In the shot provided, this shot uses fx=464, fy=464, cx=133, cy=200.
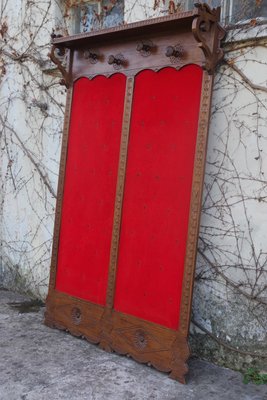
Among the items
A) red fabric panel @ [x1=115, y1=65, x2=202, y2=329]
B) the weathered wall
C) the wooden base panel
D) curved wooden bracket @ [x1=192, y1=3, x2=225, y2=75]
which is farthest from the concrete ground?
curved wooden bracket @ [x1=192, y1=3, x2=225, y2=75]

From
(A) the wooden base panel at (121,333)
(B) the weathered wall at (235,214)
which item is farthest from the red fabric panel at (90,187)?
(B) the weathered wall at (235,214)

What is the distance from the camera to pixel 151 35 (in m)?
3.71

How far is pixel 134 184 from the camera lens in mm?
3793

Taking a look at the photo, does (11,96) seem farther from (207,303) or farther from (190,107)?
(207,303)

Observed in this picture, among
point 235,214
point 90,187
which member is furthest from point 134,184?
point 235,214

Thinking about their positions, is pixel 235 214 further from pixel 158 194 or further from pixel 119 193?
pixel 119 193

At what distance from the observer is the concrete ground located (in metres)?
3.16

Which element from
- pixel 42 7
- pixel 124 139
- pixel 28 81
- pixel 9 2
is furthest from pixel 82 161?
pixel 9 2

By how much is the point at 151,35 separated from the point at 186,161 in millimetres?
1086

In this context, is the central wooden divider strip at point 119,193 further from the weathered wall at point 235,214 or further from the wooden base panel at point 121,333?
the weathered wall at point 235,214

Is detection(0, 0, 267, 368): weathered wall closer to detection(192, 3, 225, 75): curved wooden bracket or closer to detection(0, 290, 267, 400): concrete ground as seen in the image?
detection(192, 3, 225, 75): curved wooden bracket

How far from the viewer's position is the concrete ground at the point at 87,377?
3.16m

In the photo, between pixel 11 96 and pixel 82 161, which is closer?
pixel 82 161

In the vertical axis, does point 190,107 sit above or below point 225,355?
above
